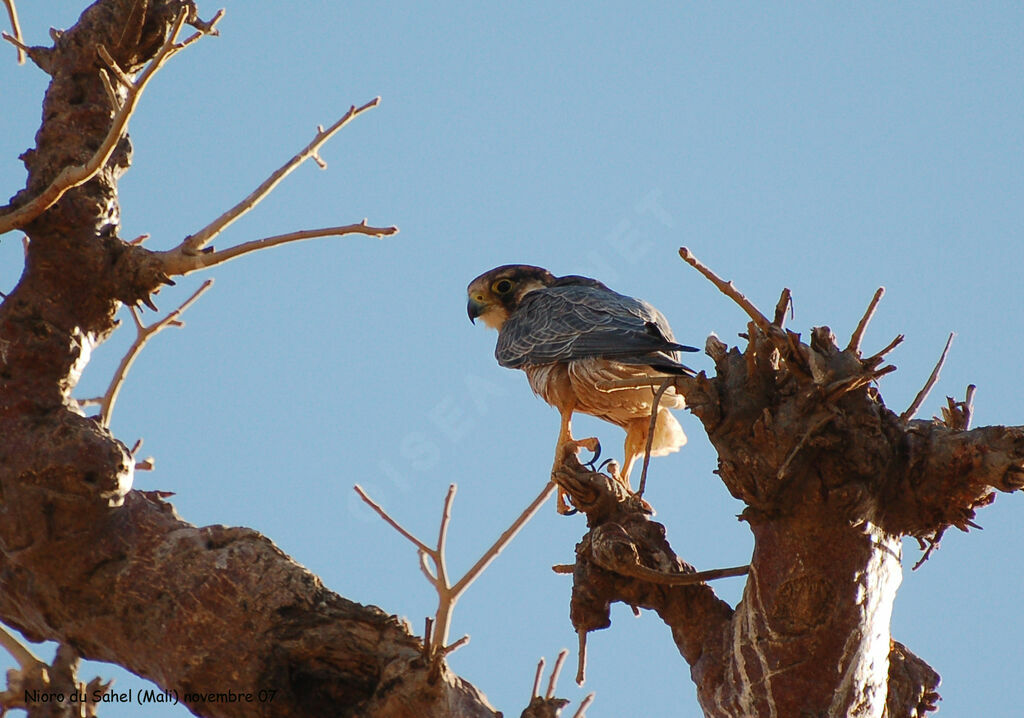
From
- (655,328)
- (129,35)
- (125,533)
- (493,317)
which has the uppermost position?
(493,317)

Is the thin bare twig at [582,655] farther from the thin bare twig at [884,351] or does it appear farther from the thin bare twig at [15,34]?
the thin bare twig at [15,34]

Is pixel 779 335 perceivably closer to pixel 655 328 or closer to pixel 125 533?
pixel 125 533

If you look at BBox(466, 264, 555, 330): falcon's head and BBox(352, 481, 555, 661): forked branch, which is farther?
BBox(466, 264, 555, 330): falcon's head

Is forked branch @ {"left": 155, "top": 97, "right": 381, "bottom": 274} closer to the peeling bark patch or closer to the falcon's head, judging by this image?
the peeling bark patch

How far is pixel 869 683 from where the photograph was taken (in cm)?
306

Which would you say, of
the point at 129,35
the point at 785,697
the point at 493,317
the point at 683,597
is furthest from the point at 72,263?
the point at 493,317

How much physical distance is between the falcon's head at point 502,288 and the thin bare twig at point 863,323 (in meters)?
4.73

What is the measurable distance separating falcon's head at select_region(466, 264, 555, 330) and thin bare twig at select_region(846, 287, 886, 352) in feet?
15.5

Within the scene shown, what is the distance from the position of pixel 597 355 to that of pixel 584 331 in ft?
0.98

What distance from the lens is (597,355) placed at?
599 centimetres

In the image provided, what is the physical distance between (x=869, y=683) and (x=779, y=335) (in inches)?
38.4

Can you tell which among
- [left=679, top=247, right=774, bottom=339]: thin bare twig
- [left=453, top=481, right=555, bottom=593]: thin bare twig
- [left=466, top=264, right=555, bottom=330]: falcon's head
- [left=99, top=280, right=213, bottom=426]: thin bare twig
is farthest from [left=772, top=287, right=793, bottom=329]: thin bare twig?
[left=466, top=264, right=555, bottom=330]: falcon's head

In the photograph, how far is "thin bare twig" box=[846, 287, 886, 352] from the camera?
2.85 m

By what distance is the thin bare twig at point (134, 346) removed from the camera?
4.03 meters
